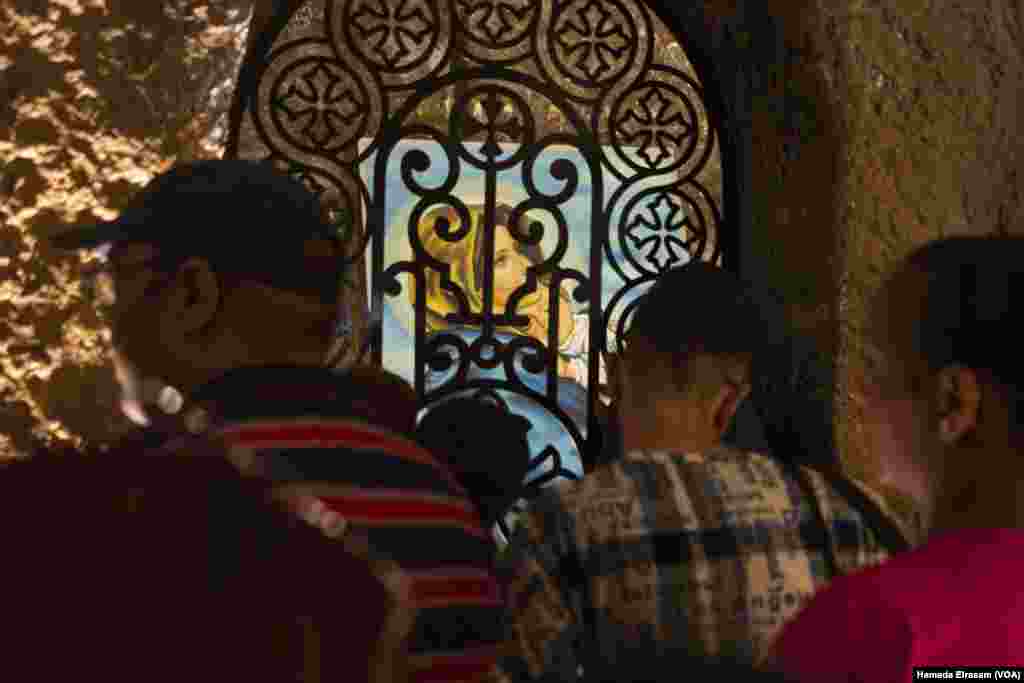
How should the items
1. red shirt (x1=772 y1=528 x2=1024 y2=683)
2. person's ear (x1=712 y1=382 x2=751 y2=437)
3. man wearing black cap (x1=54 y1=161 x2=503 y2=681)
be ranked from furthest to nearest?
person's ear (x1=712 y1=382 x2=751 y2=437) → man wearing black cap (x1=54 y1=161 x2=503 y2=681) → red shirt (x1=772 y1=528 x2=1024 y2=683)

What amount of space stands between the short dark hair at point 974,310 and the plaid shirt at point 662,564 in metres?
0.48

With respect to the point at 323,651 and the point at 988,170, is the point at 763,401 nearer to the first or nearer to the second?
the point at 988,170

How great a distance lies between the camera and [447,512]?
5.02 feet

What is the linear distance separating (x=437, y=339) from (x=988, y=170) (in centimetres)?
130

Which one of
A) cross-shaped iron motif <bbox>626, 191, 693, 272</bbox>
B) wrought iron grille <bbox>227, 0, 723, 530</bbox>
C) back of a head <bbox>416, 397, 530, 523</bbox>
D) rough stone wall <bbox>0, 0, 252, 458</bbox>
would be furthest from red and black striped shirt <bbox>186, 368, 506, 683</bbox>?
cross-shaped iron motif <bbox>626, 191, 693, 272</bbox>

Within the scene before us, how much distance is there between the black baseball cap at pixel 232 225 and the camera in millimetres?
1469

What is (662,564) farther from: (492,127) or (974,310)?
(492,127)

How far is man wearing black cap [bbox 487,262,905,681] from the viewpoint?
173 centimetres

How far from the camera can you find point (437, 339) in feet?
11.9

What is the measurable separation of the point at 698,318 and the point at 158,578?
1.01 m

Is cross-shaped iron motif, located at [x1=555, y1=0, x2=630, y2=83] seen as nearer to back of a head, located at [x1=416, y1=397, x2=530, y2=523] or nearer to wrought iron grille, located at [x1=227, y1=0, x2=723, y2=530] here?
wrought iron grille, located at [x1=227, y1=0, x2=723, y2=530]

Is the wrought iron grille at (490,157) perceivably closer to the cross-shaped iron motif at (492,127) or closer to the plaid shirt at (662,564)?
the cross-shaped iron motif at (492,127)

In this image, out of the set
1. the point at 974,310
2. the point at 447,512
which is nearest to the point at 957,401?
the point at 974,310

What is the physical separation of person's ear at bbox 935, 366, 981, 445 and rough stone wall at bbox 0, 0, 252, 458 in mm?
1454
